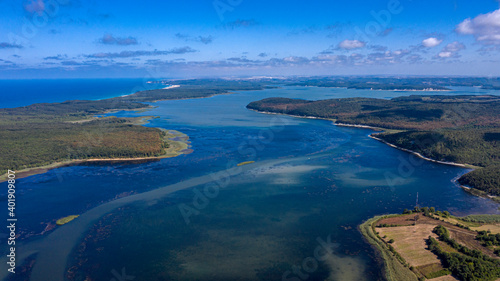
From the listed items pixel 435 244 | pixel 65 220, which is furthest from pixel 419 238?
pixel 65 220

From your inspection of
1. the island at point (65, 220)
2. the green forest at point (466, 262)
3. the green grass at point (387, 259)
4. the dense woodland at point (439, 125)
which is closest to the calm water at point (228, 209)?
the green grass at point (387, 259)

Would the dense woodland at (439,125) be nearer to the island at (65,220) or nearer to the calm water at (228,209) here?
the calm water at (228,209)

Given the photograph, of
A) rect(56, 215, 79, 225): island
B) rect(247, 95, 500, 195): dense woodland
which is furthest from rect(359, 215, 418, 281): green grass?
rect(56, 215, 79, 225): island

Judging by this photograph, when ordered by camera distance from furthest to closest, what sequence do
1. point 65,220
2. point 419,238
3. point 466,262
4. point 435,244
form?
1. point 65,220
2. point 419,238
3. point 435,244
4. point 466,262

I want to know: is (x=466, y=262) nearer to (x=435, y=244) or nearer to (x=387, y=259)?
(x=435, y=244)

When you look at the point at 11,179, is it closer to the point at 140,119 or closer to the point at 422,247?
the point at 422,247

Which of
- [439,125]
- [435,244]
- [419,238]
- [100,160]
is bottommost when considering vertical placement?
[419,238]
